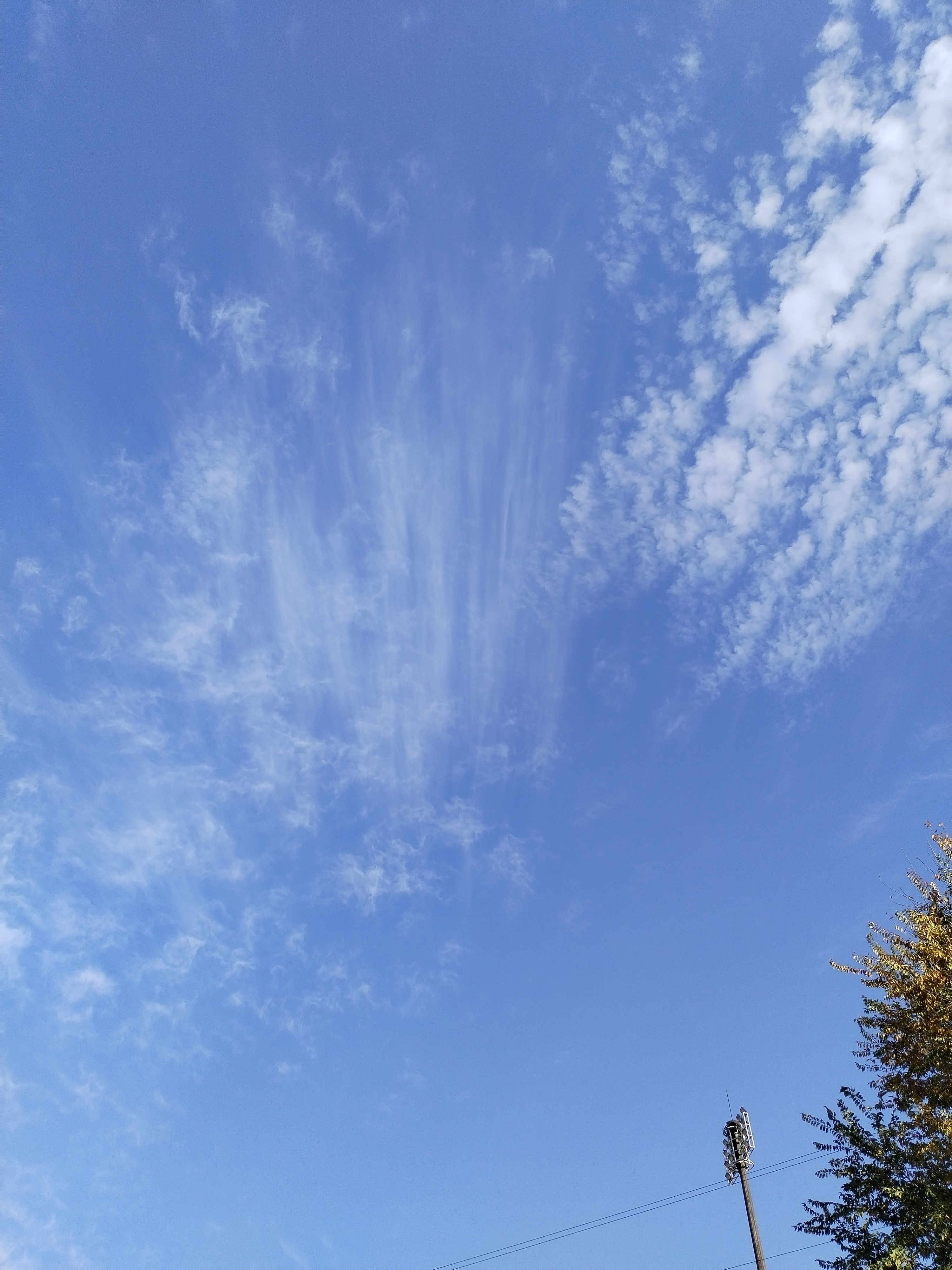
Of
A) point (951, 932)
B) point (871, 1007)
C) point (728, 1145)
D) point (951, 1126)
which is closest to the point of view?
point (951, 1126)

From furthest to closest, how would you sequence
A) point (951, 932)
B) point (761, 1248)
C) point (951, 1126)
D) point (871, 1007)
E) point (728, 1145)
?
point (728, 1145) → point (761, 1248) → point (871, 1007) → point (951, 932) → point (951, 1126)

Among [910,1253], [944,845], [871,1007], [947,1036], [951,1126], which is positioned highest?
[944,845]

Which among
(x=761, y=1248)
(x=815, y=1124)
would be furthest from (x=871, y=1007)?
(x=761, y=1248)

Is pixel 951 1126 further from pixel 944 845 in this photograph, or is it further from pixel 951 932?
pixel 944 845

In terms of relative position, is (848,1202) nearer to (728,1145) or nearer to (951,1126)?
(951,1126)

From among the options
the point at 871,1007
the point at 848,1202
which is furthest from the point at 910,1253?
the point at 871,1007

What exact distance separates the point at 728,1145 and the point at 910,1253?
39.2ft

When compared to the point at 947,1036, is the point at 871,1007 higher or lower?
higher

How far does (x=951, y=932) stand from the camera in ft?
66.9

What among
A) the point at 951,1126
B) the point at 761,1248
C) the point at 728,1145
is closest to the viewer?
the point at 951,1126

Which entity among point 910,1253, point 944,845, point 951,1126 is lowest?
point 910,1253

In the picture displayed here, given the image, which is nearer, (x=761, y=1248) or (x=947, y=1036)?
(x=947, y=1036)

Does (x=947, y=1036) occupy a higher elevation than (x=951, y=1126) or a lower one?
higher

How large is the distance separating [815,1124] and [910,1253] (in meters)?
3.75
